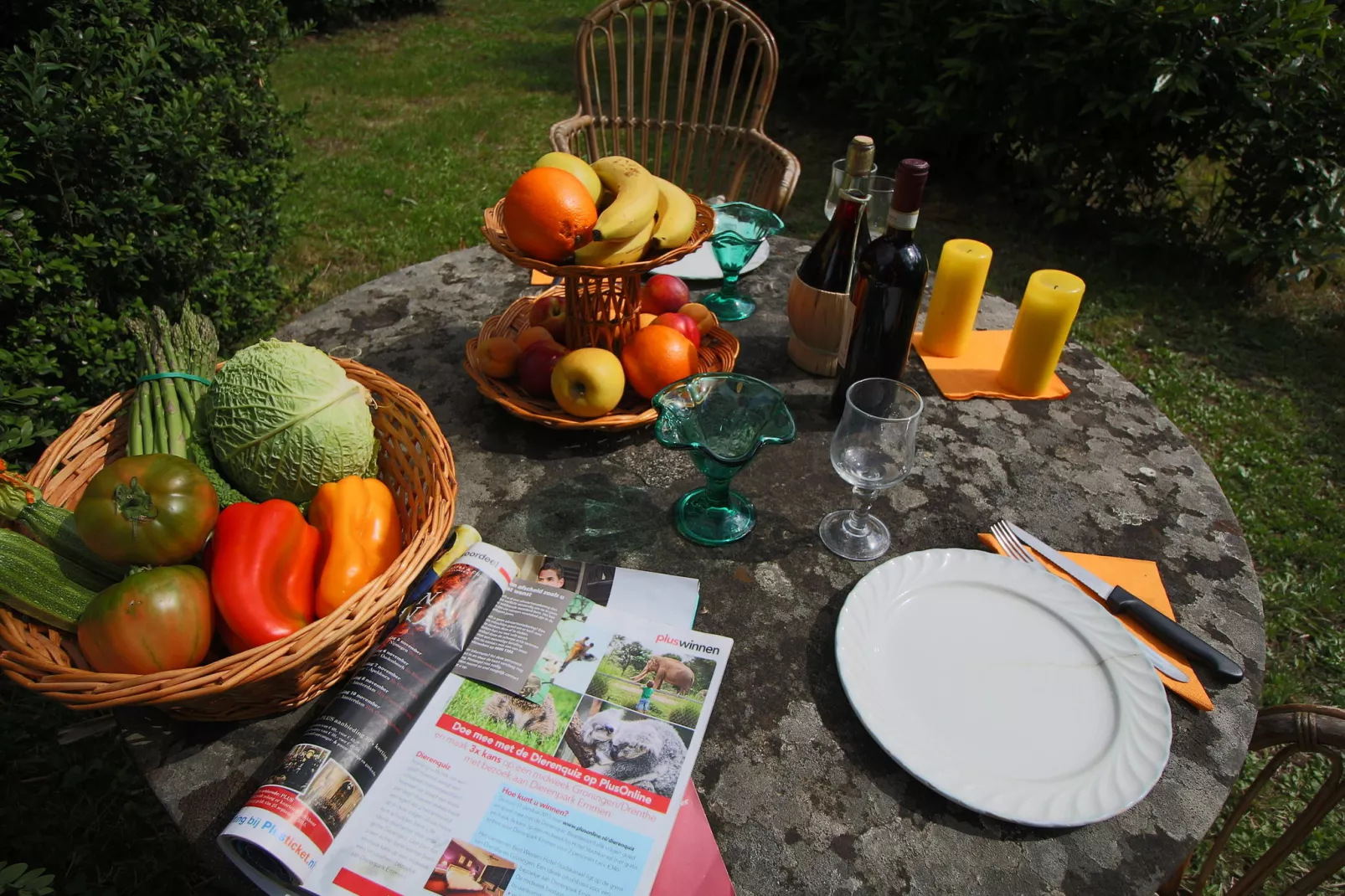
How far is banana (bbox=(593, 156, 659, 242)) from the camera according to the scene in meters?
1.32

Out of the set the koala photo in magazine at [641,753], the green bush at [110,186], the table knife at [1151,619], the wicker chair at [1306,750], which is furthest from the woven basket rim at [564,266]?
the green bush at [110,186]

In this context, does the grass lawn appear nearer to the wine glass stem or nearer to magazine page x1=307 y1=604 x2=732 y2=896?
magazine page x1=307 y1=604 x2=732 y2=896

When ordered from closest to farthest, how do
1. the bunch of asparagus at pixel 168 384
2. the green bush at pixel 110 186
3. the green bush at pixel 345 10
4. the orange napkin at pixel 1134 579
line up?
the orange napkin at pixel 1134 579
the bunch of asparagus at pixel 168 384
the green bush at pixel 110 186
the green bush at pixel 345 10

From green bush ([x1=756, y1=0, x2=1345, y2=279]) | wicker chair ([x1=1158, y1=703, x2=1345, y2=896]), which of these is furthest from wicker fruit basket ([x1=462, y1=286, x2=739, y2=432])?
green bush ([x1=756, y1=0, x2=1345, y2=279])

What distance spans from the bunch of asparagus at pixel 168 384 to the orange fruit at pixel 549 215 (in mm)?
654

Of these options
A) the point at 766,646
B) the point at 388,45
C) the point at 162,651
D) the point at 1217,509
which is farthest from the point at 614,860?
the point at 388,45

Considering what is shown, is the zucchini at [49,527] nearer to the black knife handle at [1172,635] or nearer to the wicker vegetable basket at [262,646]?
the wicker vegetable basket at [262,646]

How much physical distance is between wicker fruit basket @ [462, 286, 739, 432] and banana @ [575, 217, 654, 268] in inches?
12.3

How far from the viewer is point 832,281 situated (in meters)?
1.65

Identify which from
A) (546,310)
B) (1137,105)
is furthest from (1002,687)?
(1137,105)

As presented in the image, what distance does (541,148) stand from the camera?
5402 millimetres

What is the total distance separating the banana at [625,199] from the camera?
132cm

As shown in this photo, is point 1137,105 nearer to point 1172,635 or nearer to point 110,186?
point 1172,635

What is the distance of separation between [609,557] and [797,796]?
1.64 feet
